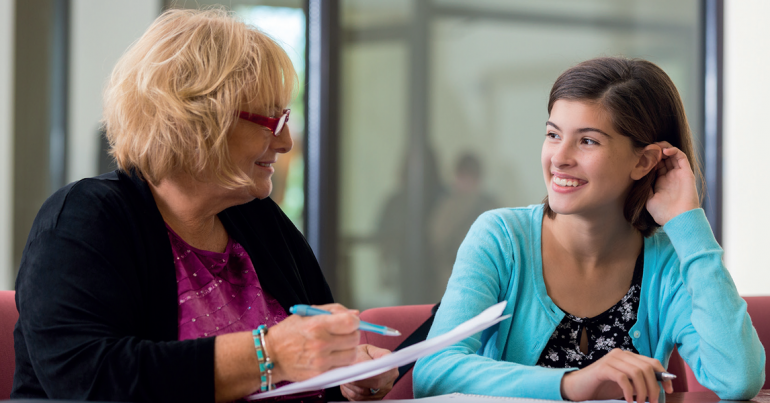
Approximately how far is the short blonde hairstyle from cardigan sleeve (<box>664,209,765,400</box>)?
0.94 metres

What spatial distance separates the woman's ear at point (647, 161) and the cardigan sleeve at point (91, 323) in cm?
108

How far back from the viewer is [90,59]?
9.70 feet

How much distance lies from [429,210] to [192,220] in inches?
90.0

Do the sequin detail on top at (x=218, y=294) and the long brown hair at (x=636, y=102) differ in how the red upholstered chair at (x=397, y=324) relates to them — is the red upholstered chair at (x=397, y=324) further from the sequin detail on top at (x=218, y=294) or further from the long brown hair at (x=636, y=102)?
the long brown hair at (x=636, y=102)

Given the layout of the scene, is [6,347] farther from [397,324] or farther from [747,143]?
[747,143]

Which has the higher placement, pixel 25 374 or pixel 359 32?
pixel 359 32

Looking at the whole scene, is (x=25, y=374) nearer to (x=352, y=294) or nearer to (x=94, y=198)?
(x=94, y=198)

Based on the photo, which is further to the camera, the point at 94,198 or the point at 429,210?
the point at 429,210

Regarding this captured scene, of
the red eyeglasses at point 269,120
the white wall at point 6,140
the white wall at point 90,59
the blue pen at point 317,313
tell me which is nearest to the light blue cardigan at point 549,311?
the blue pen at point 317,313

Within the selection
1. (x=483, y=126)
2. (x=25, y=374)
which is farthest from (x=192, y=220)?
(x=483, y=126)

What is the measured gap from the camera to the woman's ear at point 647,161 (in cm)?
154

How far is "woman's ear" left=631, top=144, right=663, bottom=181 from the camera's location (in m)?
1.54

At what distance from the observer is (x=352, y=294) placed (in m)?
3.39

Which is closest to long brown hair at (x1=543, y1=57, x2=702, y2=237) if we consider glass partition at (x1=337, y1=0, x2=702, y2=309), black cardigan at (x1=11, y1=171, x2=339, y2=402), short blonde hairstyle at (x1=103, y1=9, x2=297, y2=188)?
short blonde hairstyle at (x1=103, y1=9, x2=297, y2=188)
